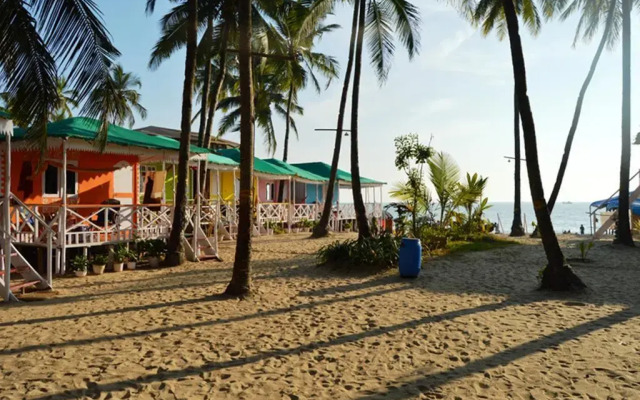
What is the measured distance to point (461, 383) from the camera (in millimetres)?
3875

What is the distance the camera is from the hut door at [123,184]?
527 inches

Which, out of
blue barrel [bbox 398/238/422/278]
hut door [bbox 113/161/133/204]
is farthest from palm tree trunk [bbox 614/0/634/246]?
hut door [bbox 113/161/133/204]

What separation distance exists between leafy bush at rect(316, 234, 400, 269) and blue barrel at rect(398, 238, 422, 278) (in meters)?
0.87

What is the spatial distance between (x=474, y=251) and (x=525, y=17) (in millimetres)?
10688

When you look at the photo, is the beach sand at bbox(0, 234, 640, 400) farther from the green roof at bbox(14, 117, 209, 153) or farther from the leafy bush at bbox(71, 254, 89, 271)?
the green roof at bbox(14, 117, 209, 153)

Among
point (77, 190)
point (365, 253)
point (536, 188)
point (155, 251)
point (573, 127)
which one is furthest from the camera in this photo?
point (573, 127)

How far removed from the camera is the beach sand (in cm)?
378

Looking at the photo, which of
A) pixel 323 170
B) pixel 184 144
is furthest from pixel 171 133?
pixel 184 144

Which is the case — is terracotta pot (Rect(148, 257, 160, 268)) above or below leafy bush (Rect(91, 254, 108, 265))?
below

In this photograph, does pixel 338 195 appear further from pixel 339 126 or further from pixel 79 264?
pixel 79 264

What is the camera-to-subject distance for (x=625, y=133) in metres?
14.5

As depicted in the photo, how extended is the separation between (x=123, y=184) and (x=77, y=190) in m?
1.48

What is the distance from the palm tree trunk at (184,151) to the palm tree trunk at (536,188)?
21.7ft

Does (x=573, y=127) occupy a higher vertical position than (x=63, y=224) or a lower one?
higher
